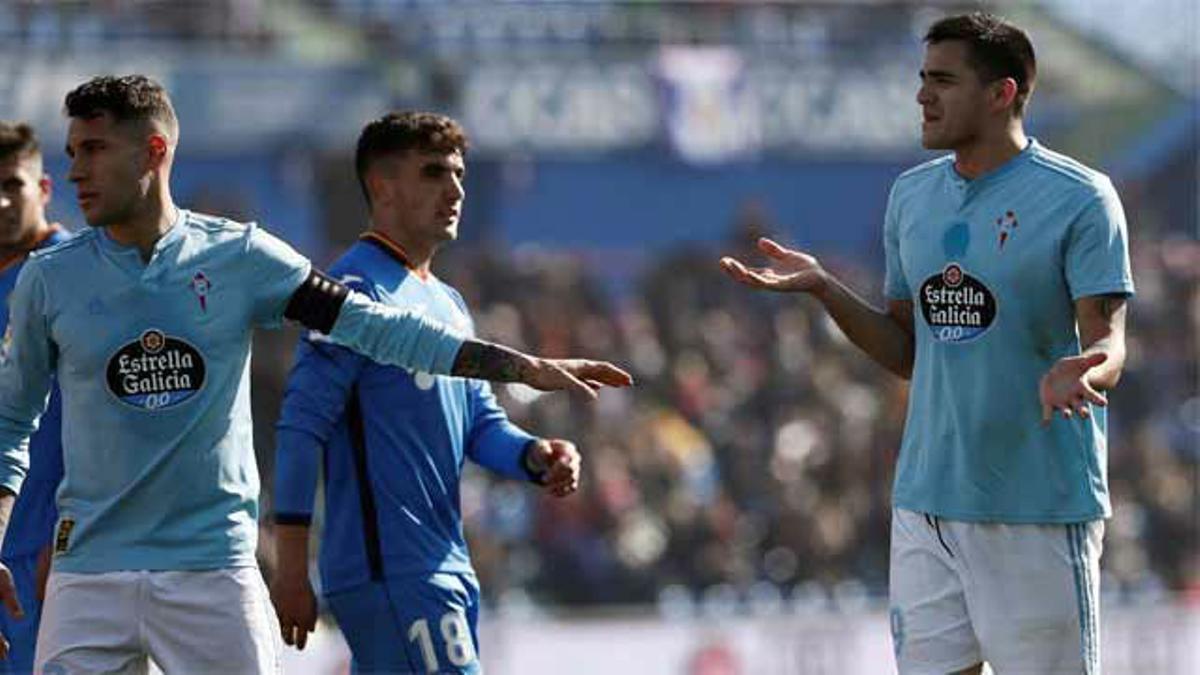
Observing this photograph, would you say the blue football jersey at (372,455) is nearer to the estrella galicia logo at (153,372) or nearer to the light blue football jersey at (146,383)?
the light blue football jersey at (146,383)

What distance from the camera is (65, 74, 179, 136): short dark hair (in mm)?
6246

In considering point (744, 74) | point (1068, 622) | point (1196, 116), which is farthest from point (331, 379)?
point (1196, 116)

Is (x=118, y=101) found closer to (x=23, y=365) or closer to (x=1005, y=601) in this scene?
(x=23, y=365)

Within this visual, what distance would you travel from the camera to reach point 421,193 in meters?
7.37

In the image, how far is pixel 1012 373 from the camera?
21.2 feet

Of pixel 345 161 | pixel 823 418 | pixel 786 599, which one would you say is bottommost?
pixel 786 599

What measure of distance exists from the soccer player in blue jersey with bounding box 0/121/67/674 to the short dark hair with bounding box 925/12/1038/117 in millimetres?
2864

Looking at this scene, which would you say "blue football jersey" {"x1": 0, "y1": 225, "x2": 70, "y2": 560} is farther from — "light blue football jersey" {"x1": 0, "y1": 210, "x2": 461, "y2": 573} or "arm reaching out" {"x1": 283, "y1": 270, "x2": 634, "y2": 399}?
"arm reaching out" {"x1": 283, "y1": 270, "x2": 634, "y2": 399}

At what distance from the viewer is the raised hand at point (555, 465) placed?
23.6ft

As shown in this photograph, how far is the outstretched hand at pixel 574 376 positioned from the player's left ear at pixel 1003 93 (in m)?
1.27

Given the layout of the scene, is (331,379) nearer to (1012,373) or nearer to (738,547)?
(1012,373)

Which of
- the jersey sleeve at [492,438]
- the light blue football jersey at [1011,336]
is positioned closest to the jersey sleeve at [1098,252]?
the light blue football jersey at [1011,336]

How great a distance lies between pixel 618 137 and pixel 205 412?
14.0 metres

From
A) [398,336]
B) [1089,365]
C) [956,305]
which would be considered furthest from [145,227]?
[1089,365]
